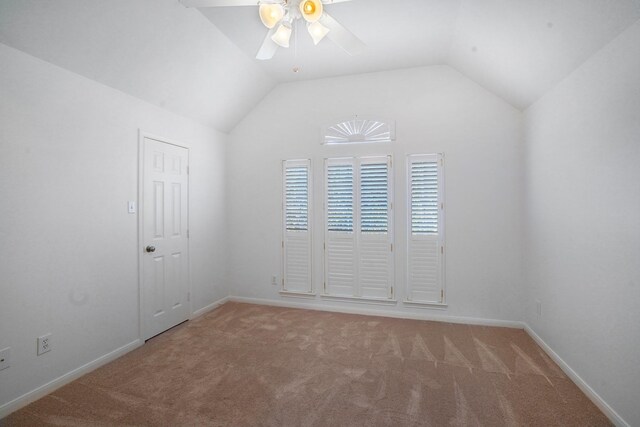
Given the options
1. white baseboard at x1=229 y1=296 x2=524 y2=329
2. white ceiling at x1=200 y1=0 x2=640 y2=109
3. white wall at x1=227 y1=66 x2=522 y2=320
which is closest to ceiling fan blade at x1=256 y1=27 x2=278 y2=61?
white ceiling at x1=200 y1=0 x2=640 y2=109

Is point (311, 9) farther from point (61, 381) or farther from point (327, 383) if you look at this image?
point (61, 381)

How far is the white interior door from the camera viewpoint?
10.5 ft

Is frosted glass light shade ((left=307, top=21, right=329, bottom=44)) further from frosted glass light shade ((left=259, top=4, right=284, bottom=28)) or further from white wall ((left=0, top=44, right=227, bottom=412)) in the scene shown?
white wall ((left=0, top=44, right=227, bottom=412))

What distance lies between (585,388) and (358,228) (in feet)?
8.04

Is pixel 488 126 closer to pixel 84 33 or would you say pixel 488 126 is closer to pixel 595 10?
pixel 595 10

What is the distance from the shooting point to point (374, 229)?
382 cm

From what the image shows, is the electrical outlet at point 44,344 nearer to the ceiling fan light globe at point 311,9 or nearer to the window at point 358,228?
the window at point 358,228

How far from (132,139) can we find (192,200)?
1.03m

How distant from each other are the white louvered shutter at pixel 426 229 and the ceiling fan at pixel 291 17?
6.16 ft

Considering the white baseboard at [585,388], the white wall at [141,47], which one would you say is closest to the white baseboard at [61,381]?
the white wall at [141,47]

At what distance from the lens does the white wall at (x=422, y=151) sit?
3.45 m

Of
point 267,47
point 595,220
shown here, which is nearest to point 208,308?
point 267,47

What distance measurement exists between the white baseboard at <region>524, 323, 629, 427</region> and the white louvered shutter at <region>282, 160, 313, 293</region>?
2572 millimetres

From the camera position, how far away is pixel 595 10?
1833 mm
